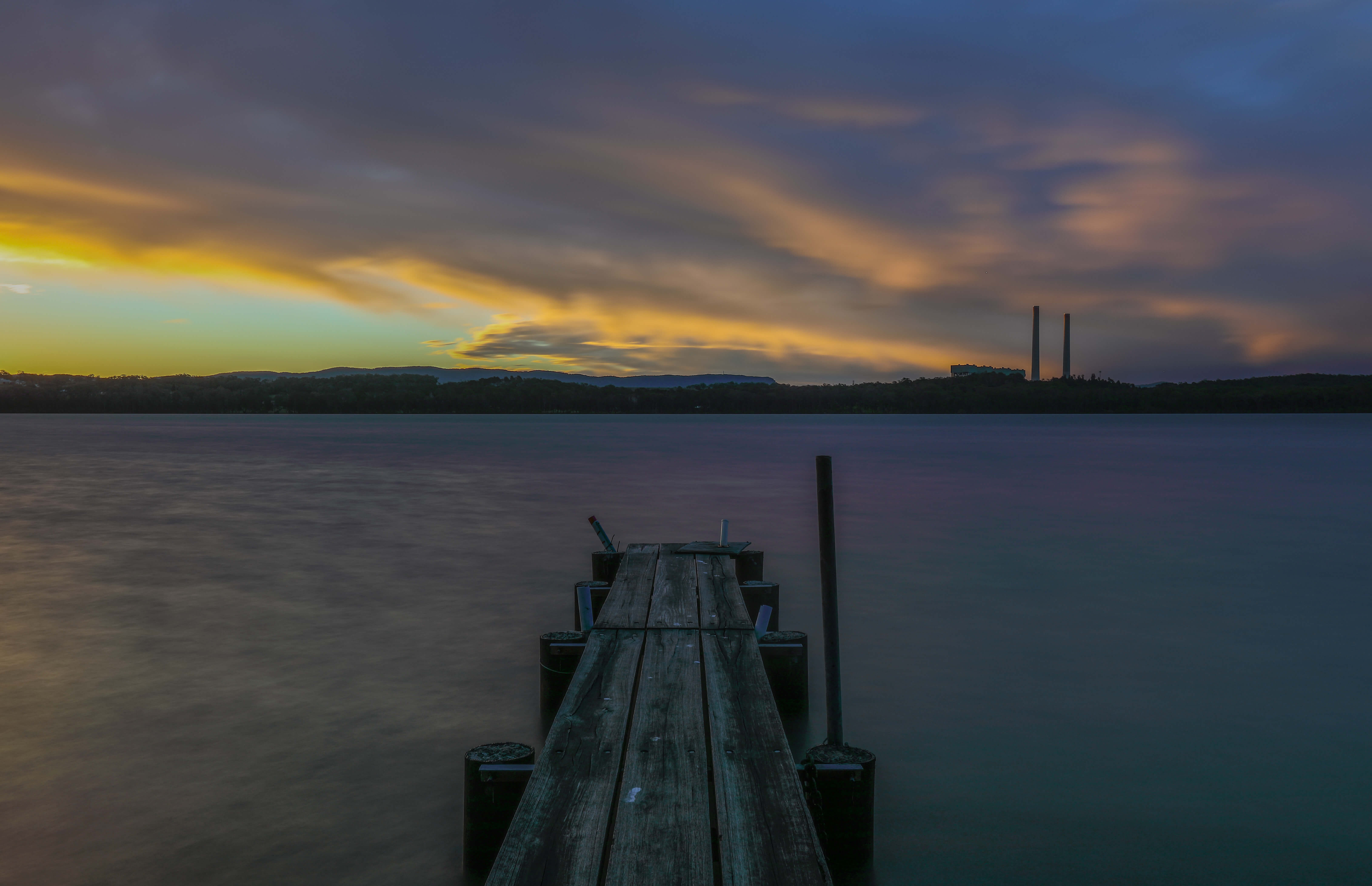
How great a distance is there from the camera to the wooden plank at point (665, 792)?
115 inches

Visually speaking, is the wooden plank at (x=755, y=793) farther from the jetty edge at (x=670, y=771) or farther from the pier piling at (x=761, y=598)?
the pier piling at (x=761, y=598)

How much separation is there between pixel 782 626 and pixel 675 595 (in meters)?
2.56

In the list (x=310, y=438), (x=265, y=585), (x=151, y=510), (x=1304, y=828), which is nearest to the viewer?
(x=1304, y=828)

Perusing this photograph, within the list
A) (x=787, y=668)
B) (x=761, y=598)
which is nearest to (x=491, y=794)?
(x=787, y=668)

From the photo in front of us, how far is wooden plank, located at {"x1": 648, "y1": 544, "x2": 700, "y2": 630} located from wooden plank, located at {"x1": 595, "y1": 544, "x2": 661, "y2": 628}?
0.05 m

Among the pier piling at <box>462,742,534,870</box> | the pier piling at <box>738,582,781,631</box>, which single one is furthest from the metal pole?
the pier piling at <box>738,582,781,631</box>

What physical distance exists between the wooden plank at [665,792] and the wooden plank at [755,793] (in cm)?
7

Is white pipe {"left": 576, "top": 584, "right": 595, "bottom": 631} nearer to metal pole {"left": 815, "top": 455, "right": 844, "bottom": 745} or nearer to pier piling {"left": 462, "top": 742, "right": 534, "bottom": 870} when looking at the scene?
metal pole {"left": 815, "top": 455, "right": 844, "bottom": 745}

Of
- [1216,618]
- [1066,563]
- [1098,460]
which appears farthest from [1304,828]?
[1098,460]

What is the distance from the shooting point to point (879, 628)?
29.6 feet

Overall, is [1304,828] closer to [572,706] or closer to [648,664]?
[648,664]

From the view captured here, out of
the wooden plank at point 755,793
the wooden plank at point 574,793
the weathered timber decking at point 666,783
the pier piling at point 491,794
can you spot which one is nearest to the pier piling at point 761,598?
the weathered timber decking at point 666,783

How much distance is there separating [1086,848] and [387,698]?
15.3 feet

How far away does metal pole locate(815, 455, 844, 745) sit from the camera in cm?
479
